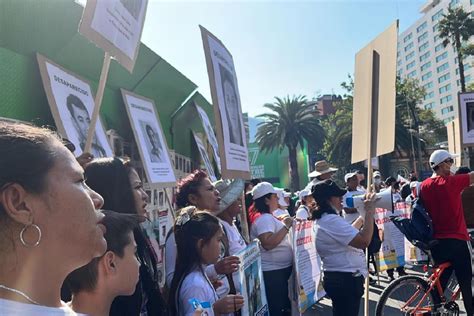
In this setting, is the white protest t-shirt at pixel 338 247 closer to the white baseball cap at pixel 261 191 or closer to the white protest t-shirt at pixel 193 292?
the white baseball cap at pixel 261 191

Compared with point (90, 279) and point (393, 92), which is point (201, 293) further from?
point (393, 92)

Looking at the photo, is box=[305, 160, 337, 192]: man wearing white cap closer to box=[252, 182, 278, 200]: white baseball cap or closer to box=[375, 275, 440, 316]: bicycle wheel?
box=[252, 182, 278, 200]: white baseball cap

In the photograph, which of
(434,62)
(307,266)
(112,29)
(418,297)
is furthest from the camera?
(434,62)

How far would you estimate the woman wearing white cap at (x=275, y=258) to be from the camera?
4.28m

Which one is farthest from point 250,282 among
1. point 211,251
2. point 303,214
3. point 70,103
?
point 303,214

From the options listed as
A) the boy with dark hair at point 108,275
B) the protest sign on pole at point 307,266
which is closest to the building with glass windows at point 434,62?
the protest sign on pole at point 307,266

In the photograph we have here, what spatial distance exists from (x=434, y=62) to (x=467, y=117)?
10066cm

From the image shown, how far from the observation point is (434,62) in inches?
3834

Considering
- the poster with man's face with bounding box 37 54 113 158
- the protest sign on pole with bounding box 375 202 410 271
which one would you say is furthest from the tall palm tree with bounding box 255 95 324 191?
the poster with man's face with bounding box 37 54 113 158

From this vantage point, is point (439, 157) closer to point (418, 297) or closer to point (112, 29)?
point (418, 297)

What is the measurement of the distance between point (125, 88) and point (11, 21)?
5.80ft

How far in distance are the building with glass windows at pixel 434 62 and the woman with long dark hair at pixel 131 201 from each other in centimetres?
9186

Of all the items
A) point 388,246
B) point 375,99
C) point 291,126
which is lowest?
point 388,246

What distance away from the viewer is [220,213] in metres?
3.76
